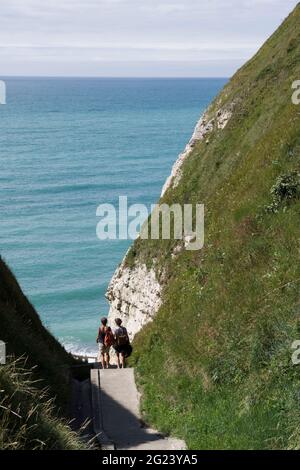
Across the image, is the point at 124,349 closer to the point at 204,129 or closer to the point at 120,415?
the point at 120,415

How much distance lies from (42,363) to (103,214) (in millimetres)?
80886

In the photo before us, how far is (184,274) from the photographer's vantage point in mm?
27281

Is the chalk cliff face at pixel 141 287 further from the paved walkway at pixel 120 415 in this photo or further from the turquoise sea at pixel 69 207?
the turquoise sea at pixel 69 207

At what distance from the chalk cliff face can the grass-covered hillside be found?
7.51 metres

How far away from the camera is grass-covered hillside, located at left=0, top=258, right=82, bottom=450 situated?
11.9 meters

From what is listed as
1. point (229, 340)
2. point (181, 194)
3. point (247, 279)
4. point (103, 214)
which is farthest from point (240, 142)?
point (103, 214)

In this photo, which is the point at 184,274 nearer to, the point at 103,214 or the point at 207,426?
the point at 207,426

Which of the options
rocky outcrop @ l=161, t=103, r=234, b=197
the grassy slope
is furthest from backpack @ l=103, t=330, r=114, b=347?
rocky outcrop @ l=161, t=103, r=234, b=197

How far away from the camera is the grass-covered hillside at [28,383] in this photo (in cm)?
1191

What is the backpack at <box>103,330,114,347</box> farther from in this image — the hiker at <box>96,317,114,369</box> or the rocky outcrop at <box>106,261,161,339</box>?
the rocky outcrop at <box>106,261,161,339</box>

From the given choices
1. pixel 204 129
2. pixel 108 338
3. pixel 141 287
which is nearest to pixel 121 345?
pixel 108 338

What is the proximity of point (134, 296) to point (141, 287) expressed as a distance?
1.22 m

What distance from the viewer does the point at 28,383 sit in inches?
607

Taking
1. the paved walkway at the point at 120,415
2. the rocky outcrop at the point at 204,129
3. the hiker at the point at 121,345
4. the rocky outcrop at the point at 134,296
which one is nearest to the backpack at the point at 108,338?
the hiker at the point at 121,345
